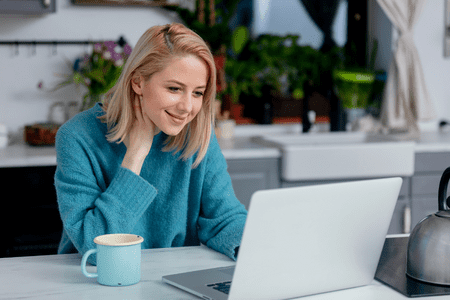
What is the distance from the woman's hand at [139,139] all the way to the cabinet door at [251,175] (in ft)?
3.73

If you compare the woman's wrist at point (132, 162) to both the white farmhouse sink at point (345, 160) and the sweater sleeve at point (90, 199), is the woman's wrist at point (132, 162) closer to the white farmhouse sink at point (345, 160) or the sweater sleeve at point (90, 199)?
the sweater sleeve at point (90, 199)

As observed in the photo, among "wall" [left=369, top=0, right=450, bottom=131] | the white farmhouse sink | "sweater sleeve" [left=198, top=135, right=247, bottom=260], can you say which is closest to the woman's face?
"sweater sleeve" [left=198, top=135, right=247, bottom=260]

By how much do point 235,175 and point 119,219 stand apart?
4.17ft

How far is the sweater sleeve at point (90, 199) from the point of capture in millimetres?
1258

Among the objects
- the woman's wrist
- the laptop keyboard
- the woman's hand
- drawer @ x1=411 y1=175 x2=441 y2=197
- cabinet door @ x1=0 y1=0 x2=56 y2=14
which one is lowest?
drawer @ x1=411 y1=175 x2=441 y2=197

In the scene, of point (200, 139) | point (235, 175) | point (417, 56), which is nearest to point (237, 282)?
point (200, 139)

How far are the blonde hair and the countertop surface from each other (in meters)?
0.97

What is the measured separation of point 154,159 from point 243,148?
111 centimetres

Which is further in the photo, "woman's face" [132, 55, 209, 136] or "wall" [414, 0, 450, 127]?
"wall" [414, 0, 450, 127]

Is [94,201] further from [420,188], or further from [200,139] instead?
[420,188]

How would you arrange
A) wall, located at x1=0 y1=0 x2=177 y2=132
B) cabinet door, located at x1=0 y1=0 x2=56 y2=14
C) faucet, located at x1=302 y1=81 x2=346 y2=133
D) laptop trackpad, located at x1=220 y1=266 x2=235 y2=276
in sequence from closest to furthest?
laptop trackpad, located at x1=220 y1=266 x2=235 y2=276
cabinet door, located at x1=0 y1=0 x2=56 y2=14
wall, located at x1=0 y1=0 x2=177 y2=132
faucet, located at x1=302 y1=81 x2=346 y2=133

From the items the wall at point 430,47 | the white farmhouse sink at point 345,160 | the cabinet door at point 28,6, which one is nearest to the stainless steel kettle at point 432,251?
the white farmhouse sink at point 345,160

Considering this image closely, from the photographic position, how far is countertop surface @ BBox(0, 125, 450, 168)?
2309mm

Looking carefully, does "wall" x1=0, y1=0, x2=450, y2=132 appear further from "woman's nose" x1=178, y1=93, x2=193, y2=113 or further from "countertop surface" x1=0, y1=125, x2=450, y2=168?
"woman's nose" x1=178, y1=93, x2=193, y2=113
